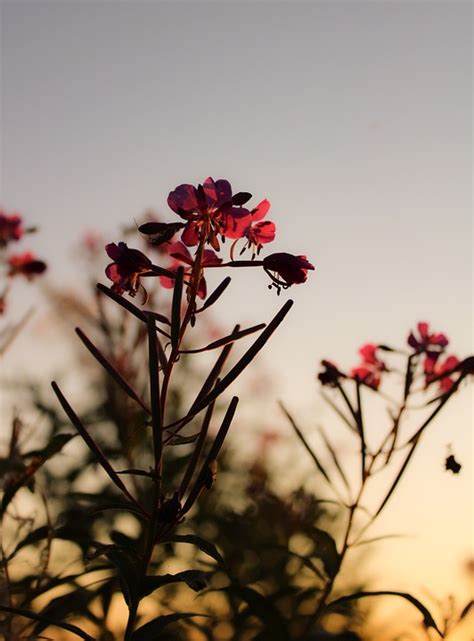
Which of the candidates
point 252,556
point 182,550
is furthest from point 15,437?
point 252,556

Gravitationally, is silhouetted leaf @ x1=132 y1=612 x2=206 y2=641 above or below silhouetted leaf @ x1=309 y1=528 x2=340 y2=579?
below

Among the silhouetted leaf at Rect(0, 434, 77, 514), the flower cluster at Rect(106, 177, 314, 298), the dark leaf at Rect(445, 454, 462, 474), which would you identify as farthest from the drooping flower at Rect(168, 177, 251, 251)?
the dark leaf at Rect(445, 454, 462, 474)

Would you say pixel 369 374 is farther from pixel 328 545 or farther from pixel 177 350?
pixel 177 350

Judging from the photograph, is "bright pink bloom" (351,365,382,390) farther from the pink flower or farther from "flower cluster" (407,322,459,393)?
the pink flower

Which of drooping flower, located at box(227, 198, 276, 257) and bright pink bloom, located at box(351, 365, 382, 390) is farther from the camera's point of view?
bright pink bloom, located at box(351, 365, 382, 390)

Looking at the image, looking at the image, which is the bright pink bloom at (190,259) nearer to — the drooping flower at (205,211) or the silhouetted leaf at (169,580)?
the drooping flower at (205,211)

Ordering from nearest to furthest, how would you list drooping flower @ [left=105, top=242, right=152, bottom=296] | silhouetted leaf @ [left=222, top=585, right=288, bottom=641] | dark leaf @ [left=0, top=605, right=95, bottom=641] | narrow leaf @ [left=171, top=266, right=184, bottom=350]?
dark leaf @ [left=0, top=605, right=95, bottom=641]
narrow leaf @ [left=171, top=266, right=184, bottom=350]
drooping flower @ [left=105, top=242, right=152, bottom=296]
silhouetted leaf @ [left=222, top=585, right=288, bottom=641]
